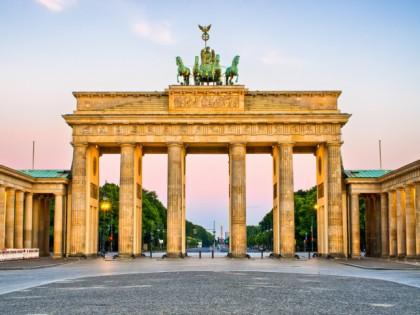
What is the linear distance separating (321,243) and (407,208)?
1437 cm

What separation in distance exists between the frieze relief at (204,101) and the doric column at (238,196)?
482cm

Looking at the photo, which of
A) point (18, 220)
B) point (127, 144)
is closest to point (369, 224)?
point (127, 144)

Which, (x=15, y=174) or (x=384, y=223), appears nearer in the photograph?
(x=15, y=174)

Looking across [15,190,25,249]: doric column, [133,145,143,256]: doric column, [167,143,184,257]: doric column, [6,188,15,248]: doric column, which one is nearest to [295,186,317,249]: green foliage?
[133,145,143,256]: doric column

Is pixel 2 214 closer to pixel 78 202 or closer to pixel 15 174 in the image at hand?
pixel 15 174

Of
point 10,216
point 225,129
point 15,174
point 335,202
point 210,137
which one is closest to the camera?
point 15,174

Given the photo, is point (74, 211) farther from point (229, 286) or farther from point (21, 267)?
point (229, 286)

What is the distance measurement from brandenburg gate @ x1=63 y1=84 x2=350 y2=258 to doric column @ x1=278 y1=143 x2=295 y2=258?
4.3 inches

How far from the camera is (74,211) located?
236 ft

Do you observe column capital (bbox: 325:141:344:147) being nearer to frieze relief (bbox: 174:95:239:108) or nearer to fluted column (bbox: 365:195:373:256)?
fluted column (bbox: 365:195:373:256)

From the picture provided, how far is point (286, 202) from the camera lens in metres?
71.5

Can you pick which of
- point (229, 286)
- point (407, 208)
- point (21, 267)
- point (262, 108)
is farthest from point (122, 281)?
point (262, 108)

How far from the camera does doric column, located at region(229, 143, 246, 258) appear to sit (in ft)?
234

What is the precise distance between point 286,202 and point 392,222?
11.3m
